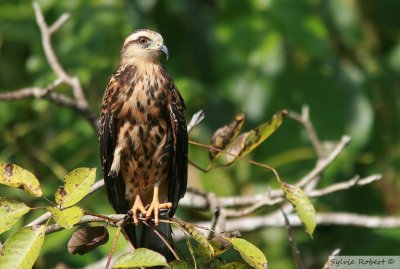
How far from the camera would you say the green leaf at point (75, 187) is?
4020 millimetres

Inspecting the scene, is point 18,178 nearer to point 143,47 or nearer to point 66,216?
point 66,216

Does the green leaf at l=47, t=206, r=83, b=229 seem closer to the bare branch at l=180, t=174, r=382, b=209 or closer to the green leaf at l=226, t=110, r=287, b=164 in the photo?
the green leaf at l=226, t=110, r=287, b=164

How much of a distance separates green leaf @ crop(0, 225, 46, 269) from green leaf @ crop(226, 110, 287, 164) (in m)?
1.48

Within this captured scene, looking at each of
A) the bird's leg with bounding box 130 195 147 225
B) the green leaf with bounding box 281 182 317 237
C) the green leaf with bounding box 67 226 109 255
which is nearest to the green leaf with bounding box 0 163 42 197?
the green leaf with bounding box 67 226 109 255

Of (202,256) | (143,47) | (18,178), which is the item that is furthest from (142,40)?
(202,256)

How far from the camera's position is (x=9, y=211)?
13.1 feet

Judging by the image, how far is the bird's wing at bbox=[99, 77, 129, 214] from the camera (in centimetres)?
586

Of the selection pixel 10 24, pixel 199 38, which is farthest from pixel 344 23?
pixel 10 24

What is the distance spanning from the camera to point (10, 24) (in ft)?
26.9

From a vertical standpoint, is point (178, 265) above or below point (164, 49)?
below

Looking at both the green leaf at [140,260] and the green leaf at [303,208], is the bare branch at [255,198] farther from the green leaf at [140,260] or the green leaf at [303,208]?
the green leaf at [140,260]

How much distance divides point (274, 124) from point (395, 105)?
4517 mm

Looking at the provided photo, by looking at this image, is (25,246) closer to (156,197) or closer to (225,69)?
(156,197)

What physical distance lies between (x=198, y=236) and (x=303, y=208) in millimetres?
649
